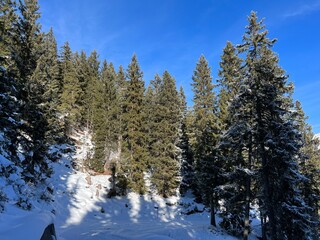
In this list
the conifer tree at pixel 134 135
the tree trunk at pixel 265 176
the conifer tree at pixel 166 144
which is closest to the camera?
the tree trunk at pixel 265 176

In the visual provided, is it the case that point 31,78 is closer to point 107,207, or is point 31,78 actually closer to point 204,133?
point 204,133

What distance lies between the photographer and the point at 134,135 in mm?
36219

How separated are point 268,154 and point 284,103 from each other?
3.52 meters

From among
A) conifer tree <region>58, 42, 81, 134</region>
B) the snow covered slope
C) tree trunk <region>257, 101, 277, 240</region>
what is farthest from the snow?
conifer tree <region>58, 42, 81, 134</region>

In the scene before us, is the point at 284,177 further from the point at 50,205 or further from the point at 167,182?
the point at 167,182

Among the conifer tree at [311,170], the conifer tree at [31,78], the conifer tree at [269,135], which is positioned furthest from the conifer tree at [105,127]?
the conifer tree at [311,170]

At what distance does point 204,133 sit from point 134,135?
13.2 meters

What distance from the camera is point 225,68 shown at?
25312mm

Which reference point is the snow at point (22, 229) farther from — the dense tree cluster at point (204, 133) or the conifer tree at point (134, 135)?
the conifer tree at point (134, 135)

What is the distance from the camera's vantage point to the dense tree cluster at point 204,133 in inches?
626

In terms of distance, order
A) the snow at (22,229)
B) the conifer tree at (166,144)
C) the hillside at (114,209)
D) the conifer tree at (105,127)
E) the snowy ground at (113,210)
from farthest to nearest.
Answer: the conifer tree at (105,127) → the conifer tree at (166,144) → the hillside at (114,209) → the snowy ground at (113,210) → the snow at (22,229)

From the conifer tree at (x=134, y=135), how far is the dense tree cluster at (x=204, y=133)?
0.14 meters

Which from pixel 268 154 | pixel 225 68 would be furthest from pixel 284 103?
pixel 225 68

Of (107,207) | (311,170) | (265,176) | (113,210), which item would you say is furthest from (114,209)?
(311,170)
